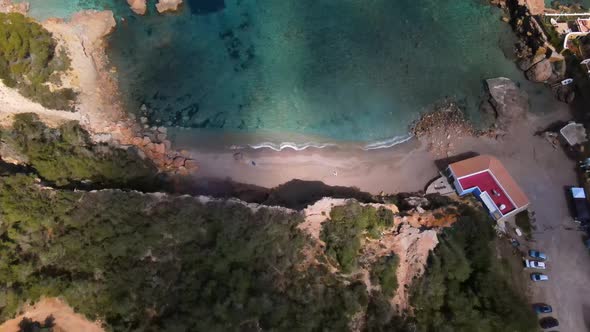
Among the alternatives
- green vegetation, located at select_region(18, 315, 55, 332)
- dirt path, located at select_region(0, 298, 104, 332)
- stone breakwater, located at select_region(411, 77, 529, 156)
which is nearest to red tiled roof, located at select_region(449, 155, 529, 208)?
stone breakwater, located at select_region(411, 77, 529, 156)

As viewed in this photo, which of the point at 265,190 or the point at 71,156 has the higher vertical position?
the point at 71,156

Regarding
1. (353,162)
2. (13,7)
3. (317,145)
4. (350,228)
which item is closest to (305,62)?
(317,145)

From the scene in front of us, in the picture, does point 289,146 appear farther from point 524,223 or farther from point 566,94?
point 566,94

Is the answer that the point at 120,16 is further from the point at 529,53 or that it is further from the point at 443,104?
the point at 529,53

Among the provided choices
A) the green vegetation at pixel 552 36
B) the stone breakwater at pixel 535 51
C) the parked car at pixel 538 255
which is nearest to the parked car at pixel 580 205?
the parked car at pixel 538 255

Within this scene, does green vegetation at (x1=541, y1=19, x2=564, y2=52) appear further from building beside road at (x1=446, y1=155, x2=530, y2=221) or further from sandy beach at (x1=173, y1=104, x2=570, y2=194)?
building beside road at (x1=446, y1=155, x2=530, y2=221)

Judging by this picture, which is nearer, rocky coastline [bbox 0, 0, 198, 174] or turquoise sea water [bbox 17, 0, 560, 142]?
rocky coastline [bbox 0, 0, 198, 174]

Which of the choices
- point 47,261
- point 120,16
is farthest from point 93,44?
point 47,261
